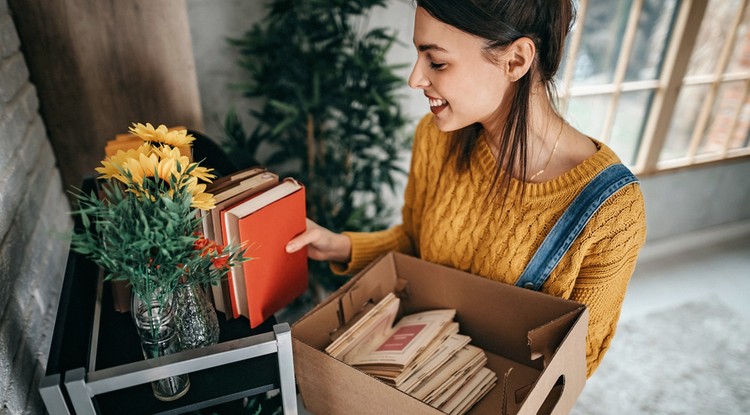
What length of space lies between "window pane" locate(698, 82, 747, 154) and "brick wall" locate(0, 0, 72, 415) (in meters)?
3.31

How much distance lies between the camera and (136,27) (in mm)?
1296

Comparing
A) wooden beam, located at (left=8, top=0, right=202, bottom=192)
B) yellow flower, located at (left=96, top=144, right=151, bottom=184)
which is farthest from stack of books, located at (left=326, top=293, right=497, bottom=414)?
wooden beam, located at (left=8, top=0, right=202, bottom=192)

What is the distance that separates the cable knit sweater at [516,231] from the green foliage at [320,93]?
0.49 m

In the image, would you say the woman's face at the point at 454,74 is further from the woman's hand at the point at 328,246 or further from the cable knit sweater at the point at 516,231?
the woman's hand at the point at 328,246

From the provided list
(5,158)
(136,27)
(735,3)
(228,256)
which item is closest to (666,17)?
(735,3)

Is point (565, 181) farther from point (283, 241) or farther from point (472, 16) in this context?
point (283, 241)

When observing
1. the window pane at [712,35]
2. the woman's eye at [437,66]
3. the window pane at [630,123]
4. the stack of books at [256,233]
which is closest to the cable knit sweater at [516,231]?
the woman's eye at [437,66]

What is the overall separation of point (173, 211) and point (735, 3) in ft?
10.2

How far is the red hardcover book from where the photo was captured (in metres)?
0.81

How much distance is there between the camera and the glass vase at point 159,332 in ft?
2.28

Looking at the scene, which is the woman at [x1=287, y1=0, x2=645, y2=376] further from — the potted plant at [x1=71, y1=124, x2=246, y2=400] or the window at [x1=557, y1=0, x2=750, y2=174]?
the window at [x1=557, y1=0, x2=750, y2=174]

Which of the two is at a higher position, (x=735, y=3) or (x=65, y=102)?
(x=735, y=3)

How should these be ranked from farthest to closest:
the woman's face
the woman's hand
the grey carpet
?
the grey carpet < the woman's hand < the woman's face

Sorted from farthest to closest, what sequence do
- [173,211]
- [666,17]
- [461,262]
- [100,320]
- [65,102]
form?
[666,17] < [65,102] < [461,262] < [100,320] < [173,211]
